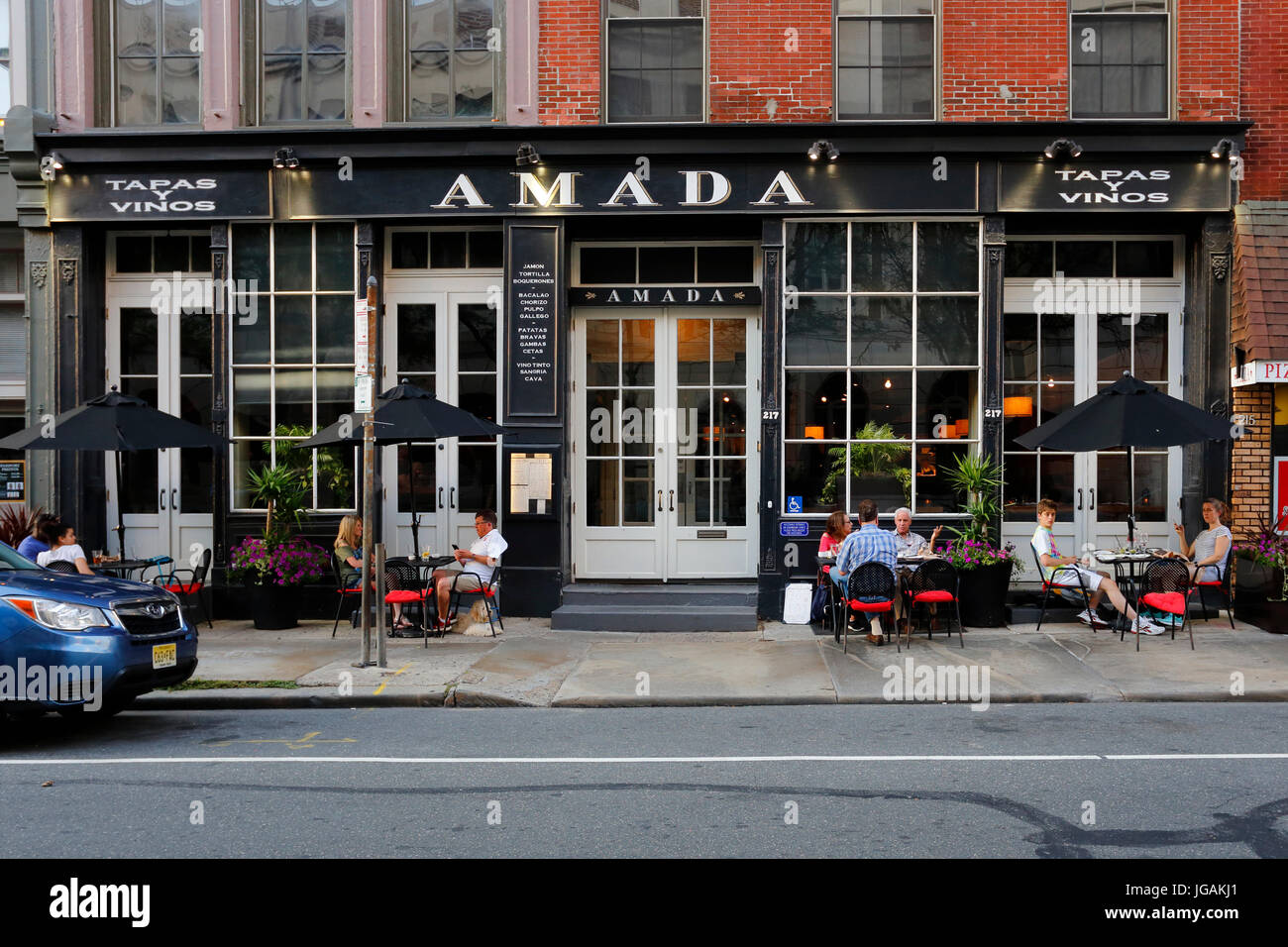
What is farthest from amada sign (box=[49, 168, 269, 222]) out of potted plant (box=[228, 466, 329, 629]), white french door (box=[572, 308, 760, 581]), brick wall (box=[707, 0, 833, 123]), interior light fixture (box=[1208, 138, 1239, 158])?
interior light fixture (box=[1208, 138, 1239, 158])

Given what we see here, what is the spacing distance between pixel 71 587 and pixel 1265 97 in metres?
13.8

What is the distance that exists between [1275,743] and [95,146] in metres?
14.0

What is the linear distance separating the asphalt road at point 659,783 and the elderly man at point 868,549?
2.55 m

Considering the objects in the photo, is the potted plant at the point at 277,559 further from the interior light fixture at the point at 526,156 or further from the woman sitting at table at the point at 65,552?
the interior light fixture at the point at 526,156

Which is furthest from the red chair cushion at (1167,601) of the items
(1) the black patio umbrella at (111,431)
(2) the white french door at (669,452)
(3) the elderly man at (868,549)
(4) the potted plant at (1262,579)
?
(1) the black patio umbrella at (111,431)

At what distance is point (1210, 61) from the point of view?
13.4 metres

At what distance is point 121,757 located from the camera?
7684 millimetres

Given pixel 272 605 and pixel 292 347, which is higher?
pixel 292 347

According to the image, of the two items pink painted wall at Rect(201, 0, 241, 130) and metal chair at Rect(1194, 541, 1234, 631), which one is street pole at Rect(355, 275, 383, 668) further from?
metal chair at Rect(1194, 541, 1234, 631)

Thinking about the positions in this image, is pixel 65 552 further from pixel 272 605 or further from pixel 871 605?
pixel 871 605

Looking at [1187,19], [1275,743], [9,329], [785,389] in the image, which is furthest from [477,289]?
[1275,743]

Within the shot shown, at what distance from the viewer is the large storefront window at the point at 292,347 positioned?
46.2ft

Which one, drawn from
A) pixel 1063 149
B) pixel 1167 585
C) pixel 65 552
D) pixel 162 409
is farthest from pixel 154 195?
pixel 1167 585
